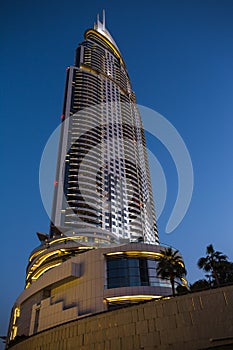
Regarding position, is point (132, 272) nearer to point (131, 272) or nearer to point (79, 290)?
point (131, 272)

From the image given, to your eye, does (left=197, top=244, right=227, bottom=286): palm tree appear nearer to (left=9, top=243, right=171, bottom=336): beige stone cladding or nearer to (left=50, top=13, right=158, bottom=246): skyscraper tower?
(left=9, top=243, right=171, bottom=336): beige stone cladding

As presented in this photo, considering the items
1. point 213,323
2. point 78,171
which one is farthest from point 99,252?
point 78,171

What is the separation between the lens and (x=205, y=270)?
35.9 meters

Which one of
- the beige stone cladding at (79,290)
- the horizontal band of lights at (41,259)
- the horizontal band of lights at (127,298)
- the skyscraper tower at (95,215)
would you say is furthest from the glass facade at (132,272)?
the horizontal band of lights at (41,259)

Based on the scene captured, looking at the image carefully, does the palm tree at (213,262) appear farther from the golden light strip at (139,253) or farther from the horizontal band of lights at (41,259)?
the horizontal band of lights at (41,259)

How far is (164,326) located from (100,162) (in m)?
104

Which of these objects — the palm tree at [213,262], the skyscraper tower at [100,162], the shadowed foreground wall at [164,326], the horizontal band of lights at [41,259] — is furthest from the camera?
the skyscraper tower at [100,162]

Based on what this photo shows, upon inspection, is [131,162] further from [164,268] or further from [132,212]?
[164,268]

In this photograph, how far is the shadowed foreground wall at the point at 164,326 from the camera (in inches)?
724

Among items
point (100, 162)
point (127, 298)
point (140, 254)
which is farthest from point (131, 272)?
point (100, 162)

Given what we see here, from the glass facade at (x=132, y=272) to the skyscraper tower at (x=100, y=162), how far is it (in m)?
29.1

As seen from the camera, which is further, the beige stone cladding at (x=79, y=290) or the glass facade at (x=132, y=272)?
the glass facade at (x=132, y=272)

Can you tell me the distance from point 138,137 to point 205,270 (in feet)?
412

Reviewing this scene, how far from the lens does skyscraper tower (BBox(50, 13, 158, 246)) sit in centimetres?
10119
